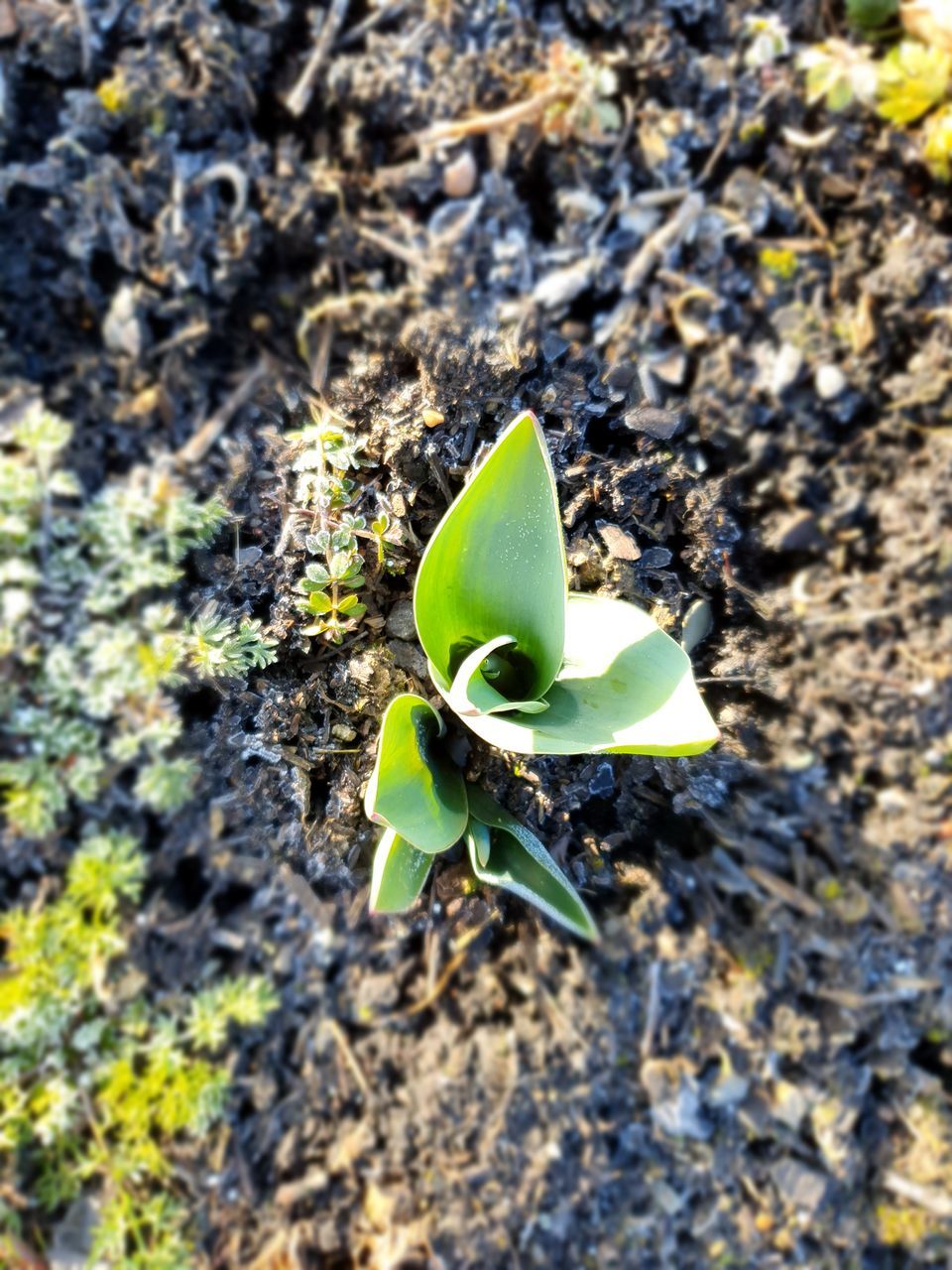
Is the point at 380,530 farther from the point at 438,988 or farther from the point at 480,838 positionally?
the point at 438,988

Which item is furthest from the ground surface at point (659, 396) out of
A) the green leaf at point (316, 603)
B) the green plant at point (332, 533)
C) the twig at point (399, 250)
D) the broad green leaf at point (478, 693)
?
the broad green leaf at point (478, 693)

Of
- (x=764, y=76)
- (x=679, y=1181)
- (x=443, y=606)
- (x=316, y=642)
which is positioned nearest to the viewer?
(x=443, y=606)

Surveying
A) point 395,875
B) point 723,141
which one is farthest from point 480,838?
point 723,141

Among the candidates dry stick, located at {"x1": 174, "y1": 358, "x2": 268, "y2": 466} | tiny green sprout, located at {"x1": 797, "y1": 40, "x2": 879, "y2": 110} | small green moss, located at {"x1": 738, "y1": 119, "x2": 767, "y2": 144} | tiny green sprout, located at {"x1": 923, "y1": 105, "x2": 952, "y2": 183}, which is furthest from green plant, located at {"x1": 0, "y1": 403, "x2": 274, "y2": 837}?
tiny green sprout, located at {"x1": 923, "y1": 105, "x2": 952, "y2": 183}

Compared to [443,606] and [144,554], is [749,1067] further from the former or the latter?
[144,554]

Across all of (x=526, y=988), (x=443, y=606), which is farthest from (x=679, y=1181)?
(x=443, y=606)

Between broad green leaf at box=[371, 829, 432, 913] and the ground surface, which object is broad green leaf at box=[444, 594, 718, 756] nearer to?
broad green leaf at box=[371, 829, 432, 913]

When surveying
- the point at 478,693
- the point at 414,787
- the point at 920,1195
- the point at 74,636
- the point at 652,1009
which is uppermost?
the point at 478,693
